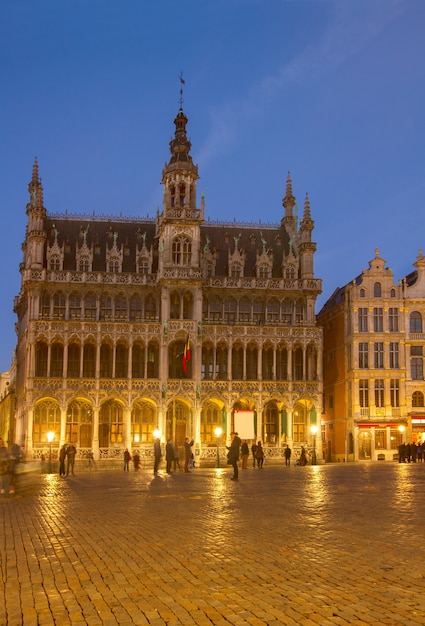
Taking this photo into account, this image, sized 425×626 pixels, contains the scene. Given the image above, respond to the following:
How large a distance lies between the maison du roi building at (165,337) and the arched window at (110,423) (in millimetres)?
114

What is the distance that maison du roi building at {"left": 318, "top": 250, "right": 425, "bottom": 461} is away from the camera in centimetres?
7681

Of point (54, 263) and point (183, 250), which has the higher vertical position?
point (183, 250)

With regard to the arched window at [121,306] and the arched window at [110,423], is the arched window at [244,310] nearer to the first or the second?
the arched window at [121,306]

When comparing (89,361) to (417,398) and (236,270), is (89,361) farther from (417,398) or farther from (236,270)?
(417,398)

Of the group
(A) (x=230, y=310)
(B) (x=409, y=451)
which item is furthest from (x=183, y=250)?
(B) (x=409, y=451)

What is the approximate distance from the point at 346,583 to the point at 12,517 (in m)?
12.3

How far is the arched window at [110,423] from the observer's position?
2847 inches

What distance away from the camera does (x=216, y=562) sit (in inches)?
526

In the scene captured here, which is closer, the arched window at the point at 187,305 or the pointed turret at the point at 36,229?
the pointed turret at the point at 36,229

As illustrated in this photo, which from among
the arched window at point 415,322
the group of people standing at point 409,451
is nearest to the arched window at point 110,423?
the group of people standing at point 409,451

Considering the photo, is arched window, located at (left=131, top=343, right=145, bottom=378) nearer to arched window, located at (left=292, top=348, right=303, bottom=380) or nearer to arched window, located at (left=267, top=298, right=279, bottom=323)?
arched window, located at (left=267, top=298, right=279, bottom=323)

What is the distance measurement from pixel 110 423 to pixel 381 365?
25.7 meters

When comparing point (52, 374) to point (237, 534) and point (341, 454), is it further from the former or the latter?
point (237, 534)

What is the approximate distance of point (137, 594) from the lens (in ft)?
36.3
